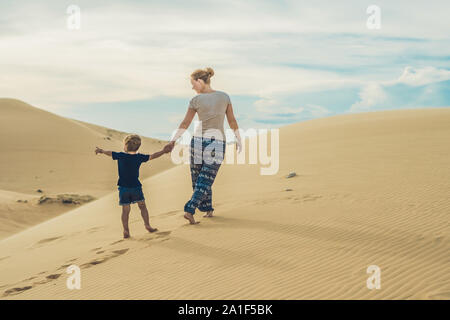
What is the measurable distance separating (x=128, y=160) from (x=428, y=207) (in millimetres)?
5013

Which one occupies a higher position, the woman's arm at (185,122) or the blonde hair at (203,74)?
the blonde hair at (203,74)

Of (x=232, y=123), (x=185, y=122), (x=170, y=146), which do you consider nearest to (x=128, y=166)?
(x=170, y=146)

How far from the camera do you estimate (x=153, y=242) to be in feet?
23.0

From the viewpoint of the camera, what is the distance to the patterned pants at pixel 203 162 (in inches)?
278

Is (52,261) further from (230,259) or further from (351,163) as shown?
(351,163)

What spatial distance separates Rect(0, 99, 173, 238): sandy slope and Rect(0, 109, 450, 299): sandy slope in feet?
23.8

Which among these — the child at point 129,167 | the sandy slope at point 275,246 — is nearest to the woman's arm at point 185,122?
the child at point 129,167

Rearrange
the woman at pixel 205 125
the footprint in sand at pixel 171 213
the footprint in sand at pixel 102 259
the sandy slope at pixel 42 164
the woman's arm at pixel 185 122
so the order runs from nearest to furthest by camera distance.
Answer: the footprint in sand at pixel 102 259 < the woman at pixel 205 125 < the woman's arm at pixel 185 122 < the footprint in sand at pixel 171 213 < the sandy slope at pixel 42 164

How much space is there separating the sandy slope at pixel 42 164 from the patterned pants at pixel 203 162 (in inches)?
398

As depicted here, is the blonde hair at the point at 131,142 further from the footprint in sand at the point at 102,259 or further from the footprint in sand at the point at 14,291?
the footprint in sand at the point at 14,291

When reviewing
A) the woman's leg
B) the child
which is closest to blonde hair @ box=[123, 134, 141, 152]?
the child

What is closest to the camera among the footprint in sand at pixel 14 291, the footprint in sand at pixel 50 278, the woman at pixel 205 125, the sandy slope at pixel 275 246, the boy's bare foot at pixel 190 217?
the sandy slope at pixel 275 246
